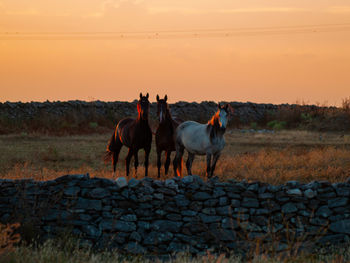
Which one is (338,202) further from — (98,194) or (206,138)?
(98,194)

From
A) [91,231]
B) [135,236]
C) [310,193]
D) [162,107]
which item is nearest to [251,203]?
[310,193]

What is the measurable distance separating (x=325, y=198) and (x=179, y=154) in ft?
16.7

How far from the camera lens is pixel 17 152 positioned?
19.4 meters

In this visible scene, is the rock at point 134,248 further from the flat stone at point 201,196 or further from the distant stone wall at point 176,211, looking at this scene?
the flat stone at point 201,196

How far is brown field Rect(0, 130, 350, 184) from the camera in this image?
1363 cm

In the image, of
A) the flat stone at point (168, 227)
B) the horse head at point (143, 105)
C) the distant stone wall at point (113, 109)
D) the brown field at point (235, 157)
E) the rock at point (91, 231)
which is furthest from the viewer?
the distant stone wall at point (113, 109)

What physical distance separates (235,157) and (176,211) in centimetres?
874

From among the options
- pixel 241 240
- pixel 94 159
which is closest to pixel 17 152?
pixel 94 159

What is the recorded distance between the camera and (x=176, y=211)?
9.31 m

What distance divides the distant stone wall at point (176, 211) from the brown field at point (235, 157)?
121 inches

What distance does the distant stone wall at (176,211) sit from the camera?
9141 mm

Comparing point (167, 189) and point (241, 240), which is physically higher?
point (167, 189)

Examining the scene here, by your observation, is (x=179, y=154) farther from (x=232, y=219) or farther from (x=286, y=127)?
(x=286, y=127)

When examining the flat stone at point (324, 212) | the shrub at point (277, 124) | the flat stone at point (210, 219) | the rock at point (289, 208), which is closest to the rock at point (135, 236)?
the flat stone at point (210, 219)
